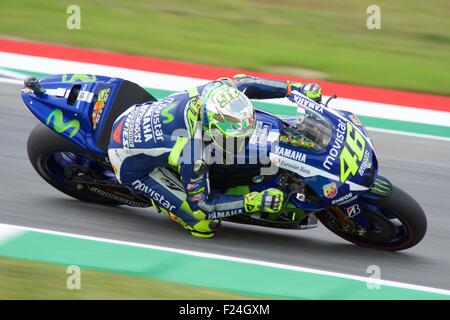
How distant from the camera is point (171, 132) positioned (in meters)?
6.39

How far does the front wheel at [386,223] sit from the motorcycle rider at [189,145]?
744mm

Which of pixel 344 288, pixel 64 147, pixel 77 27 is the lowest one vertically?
pixel 344 288

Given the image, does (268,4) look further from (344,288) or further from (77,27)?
(344,288)

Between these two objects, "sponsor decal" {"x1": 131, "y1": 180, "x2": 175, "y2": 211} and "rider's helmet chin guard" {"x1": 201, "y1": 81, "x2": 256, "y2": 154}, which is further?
"sponsor decal" {"x1": 131, "y1": 180, "x2": 175, "y2": 211}

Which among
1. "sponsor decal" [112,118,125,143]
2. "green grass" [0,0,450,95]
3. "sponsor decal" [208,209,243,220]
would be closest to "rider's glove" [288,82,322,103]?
"sponsor decal" [208,209,243,220]

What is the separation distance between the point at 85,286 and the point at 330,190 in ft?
6.16

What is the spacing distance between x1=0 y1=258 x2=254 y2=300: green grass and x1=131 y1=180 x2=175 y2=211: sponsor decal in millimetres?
801

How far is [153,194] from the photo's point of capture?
21.7 feet

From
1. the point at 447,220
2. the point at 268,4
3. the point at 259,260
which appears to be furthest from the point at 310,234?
the point at 268,4

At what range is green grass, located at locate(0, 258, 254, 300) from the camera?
562 centimetres

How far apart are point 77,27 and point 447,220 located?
6.82 metres
